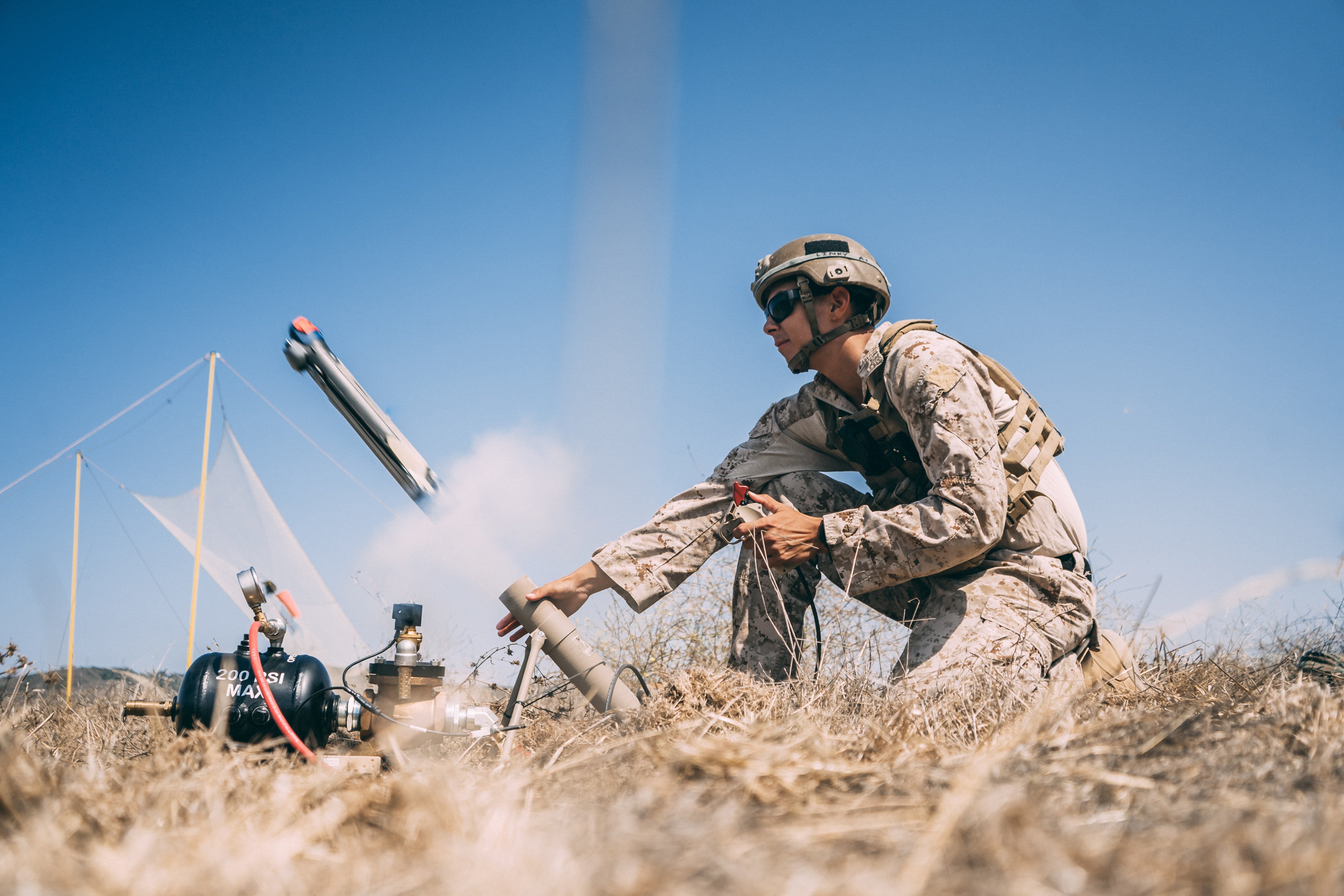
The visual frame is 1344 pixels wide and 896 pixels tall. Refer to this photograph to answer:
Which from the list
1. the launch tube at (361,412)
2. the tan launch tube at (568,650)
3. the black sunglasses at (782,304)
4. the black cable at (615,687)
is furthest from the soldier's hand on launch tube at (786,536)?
the launch tube at (361,412)

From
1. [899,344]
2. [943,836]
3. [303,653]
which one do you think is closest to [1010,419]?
[899,344]

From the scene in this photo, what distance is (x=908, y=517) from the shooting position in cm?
332

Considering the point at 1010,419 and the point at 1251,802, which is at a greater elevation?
the point at 1010,419

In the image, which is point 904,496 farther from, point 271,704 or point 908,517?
point 271,704

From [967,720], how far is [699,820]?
1539mm

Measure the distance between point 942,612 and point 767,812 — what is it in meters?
2.47

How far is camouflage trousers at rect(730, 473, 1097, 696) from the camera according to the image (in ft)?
10.3

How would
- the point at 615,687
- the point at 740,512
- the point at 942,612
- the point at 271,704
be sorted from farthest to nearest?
the point at 740,512
the point at 942,612
the point at 615,687
the point at 271,704

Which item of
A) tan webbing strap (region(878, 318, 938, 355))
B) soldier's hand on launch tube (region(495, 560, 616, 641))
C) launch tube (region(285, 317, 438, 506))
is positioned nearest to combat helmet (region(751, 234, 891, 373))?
tan webbing strap (region(878, 318, 938, 355))

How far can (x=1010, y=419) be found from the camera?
3.60 m

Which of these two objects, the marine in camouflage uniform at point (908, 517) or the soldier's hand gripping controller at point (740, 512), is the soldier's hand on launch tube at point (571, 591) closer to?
the marine in camouflage uniform at point (908, 517)

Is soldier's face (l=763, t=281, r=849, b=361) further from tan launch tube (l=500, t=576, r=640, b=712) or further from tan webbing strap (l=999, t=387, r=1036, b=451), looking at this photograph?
tan launch tube (l=500, t=576, r=640, b=712)

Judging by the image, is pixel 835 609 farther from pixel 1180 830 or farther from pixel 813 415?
pixel 1180 830

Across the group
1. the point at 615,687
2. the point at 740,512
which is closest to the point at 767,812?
the point at 615,687
